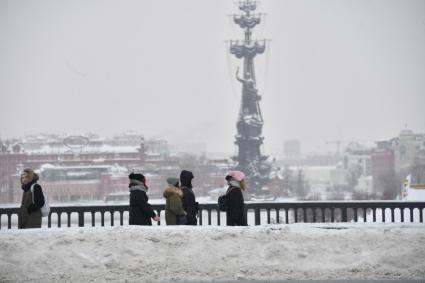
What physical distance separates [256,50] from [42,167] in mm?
72895

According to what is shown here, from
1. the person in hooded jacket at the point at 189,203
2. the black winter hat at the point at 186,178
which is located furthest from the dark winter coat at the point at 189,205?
the black winter hat at the point at 186,178

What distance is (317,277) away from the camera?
14.0 m

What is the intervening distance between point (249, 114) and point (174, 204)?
370 feet

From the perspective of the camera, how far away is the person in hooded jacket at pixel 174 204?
678 inches

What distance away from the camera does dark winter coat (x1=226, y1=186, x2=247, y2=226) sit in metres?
17.3

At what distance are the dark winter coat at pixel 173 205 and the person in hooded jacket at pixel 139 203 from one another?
1.20 feet

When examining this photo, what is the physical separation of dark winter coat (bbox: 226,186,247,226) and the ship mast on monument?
11213cm

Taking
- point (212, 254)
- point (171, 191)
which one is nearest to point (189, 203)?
point (171, 191)

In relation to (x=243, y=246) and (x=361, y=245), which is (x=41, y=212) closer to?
(x=243, y=246)

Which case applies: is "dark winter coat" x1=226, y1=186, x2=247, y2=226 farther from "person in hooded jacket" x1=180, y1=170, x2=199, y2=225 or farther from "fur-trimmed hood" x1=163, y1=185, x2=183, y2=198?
"fur-trimmed hood" x1=163, y1=185, x2=183, y2=198

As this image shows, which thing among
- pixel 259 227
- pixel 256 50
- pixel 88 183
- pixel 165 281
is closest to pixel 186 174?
pixel 259 227

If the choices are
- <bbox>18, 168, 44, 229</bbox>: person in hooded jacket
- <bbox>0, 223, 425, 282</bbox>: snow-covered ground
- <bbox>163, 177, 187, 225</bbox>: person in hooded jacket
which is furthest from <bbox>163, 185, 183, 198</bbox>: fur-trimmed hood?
<bbox>18, 168, 44, 229</bbox>: person in hooded jacket

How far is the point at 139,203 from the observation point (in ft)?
55.6

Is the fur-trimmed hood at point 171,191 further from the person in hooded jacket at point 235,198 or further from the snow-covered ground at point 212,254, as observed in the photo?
the snow-covered ground at point 212,254
